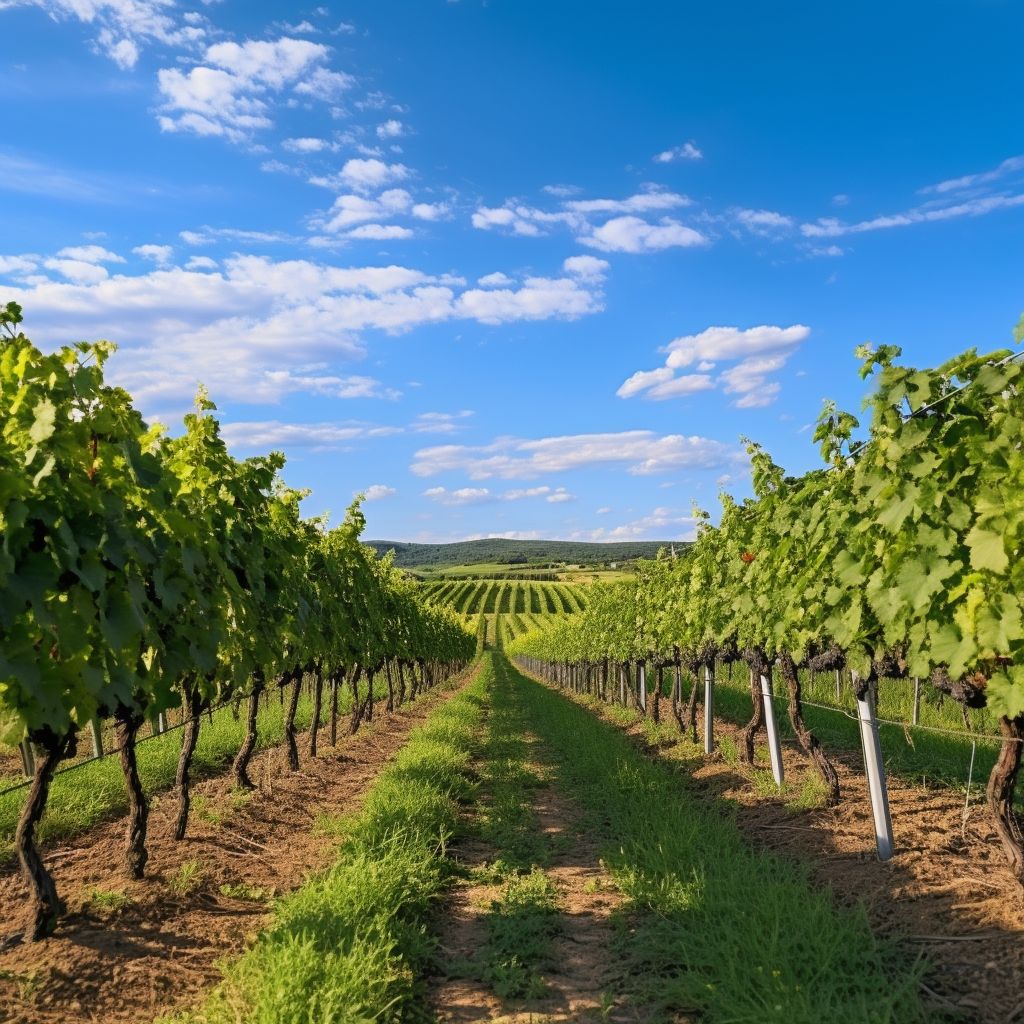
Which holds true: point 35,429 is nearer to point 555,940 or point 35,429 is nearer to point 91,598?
point 91,598

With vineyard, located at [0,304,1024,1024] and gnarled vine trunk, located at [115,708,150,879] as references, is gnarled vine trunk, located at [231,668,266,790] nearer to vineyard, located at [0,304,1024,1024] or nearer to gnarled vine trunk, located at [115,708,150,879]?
vineyard, located at [0,304,1024,1024]

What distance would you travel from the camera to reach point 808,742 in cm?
755

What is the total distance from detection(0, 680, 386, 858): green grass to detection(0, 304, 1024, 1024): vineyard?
0.17 ft

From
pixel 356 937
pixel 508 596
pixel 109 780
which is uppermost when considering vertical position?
pixel 356 937

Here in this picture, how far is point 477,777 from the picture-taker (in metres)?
9.74

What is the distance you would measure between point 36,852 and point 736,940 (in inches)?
157

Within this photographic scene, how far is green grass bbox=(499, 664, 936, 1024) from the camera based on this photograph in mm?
3504

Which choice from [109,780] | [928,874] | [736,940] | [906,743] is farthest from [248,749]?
[906,743]

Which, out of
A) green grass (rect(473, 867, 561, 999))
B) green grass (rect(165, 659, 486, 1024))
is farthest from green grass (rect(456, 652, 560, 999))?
green grass (rect(165, 659, 486, 1024))

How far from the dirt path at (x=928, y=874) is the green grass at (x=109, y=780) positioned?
600 centimetres

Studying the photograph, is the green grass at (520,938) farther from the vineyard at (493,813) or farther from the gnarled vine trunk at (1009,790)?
the gnarled vine trunk at (1009,790)

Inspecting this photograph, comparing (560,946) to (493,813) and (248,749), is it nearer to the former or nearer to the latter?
(493,813)

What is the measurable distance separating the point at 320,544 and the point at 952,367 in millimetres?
9396

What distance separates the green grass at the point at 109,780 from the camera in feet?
22.6
